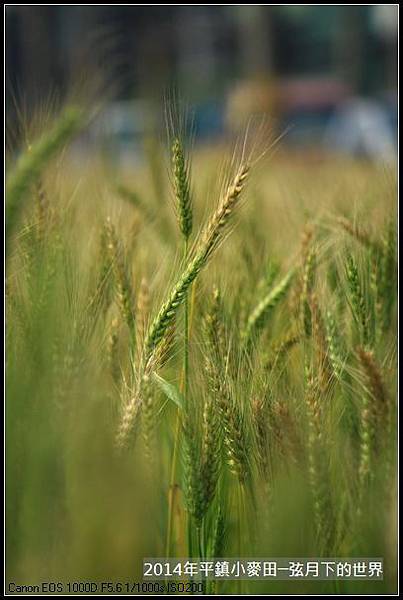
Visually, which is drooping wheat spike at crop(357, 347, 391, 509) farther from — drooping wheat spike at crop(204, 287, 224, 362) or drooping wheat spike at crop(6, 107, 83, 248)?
drooping wheat spike at crop(6, 107, 83, 248)

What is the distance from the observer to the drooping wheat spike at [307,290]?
0.79m

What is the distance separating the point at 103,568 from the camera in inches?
25.9

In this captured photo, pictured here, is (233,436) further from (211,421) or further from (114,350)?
(114,350)

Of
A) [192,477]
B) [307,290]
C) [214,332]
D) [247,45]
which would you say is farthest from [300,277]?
[247,45]

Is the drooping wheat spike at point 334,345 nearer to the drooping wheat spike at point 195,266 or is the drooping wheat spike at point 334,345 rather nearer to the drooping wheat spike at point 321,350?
the drooping wheat spike at point 321,350

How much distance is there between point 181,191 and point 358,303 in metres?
0.18

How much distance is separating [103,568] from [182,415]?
0.44ft

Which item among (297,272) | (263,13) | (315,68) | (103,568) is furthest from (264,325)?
(315,68)

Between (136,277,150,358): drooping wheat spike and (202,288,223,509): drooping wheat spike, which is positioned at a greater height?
(136,277,150,358): drooping wheat spike

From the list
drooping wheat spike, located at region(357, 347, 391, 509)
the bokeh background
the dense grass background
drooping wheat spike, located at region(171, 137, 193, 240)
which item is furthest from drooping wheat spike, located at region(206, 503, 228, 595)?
the bokeh background

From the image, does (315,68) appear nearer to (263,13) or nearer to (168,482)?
(263,13)

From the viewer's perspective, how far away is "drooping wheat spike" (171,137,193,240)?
739mm

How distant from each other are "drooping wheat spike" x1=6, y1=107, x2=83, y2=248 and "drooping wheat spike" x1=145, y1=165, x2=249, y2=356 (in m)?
0.17

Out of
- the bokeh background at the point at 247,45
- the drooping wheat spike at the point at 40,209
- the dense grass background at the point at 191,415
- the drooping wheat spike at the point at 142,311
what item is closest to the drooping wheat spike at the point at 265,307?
the dense grass background at the point at 191,415
